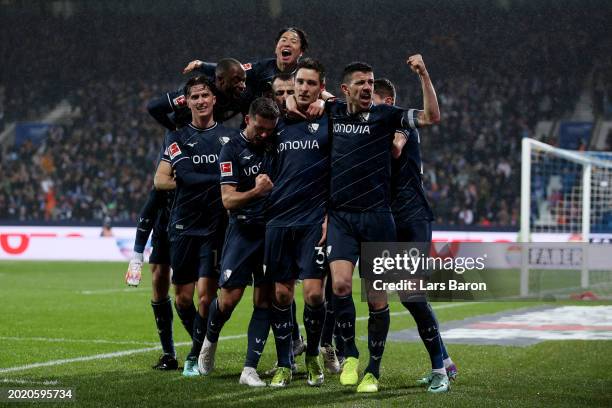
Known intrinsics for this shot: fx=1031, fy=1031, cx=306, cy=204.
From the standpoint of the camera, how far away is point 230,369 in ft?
24.5

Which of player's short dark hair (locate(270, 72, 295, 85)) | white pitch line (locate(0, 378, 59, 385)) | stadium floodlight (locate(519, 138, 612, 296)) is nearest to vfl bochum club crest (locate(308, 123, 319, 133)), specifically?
player's short dark hair (locate(270, 72, 295, 85))

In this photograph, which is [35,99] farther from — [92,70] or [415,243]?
[415,243]

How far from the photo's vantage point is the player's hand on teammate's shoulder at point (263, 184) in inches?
253

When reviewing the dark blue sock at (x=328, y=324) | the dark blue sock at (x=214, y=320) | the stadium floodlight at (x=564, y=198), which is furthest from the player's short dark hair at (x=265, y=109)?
the stadium floodlight at (x=564, y=198)

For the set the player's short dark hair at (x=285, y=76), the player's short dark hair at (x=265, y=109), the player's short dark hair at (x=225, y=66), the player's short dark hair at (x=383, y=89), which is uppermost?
the player's short dark hair at (x=225, y=66)

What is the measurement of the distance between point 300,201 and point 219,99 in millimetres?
1431

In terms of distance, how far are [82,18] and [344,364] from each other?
29.9 metres

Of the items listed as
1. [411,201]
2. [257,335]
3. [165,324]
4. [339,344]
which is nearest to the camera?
[257,335]

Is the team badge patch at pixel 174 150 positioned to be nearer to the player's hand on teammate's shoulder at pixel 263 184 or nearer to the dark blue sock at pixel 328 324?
the player's hand on teammate's shoulder at pixel 263 184

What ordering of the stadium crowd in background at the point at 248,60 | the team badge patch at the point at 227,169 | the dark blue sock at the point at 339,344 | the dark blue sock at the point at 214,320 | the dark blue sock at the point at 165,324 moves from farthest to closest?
the stadium crowd in background at the point at 248,60, the dark blue sock at the point at 339,344, the dark blue sock at the point at 165,324, the dark blue sock at the point at 214,320, the team badge patch at the point at 227,169

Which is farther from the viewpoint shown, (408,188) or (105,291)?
(105,291)

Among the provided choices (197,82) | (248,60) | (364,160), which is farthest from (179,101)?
(248,60)

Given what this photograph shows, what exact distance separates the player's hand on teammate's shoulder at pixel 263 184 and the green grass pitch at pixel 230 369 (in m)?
1.24

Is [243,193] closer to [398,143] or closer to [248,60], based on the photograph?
[398,143]
